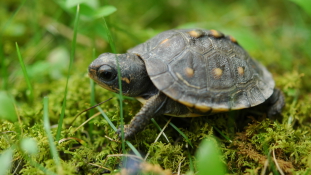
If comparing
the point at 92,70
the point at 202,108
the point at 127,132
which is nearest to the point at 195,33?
the point at 202,108

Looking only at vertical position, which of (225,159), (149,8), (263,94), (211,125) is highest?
(149,8)

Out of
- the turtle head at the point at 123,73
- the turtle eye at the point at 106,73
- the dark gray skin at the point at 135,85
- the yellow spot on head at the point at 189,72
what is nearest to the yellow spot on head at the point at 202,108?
the dark gray skin at the point at 135,85

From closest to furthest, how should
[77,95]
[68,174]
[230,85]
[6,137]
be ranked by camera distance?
[68,174] → [6,137] → [230,85] → [77,95]

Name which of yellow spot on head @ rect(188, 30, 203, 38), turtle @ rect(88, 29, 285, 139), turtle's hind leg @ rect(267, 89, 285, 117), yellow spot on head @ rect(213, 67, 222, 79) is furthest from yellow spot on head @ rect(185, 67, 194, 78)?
turtle's hind leg @ rect(267, 89, 285, 117)

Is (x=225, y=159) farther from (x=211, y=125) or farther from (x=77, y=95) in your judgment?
(x=77, y=95)

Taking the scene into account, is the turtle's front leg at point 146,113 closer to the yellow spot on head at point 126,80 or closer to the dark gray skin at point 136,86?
the dark gray skin at point 136,86

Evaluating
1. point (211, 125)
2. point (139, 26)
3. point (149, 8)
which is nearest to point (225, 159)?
point (211, 125)

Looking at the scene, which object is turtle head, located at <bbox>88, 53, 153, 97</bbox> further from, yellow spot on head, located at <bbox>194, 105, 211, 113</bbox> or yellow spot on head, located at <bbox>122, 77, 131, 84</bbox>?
yellow spot on head, located at <bbox>194, 105, 211, 113</bbox>
